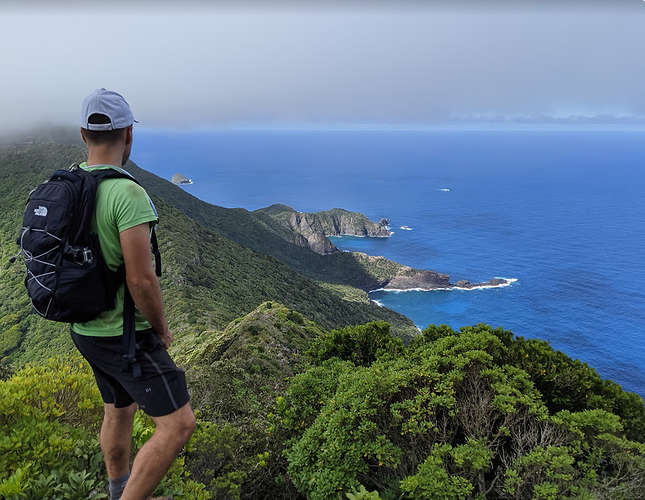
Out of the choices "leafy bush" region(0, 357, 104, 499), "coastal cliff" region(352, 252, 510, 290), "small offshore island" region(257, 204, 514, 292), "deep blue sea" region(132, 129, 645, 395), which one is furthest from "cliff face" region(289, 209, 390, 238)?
"leafy bush" region(0, 357, 104, 499)

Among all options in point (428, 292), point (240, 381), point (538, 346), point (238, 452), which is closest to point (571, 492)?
point (238, 452)

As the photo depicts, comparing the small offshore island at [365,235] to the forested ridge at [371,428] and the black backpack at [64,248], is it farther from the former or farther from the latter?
the black backpack at [64,248]

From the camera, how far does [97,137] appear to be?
2988 millimetres

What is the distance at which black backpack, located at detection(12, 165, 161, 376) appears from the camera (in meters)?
2.64

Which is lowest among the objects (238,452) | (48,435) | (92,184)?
(238,452)

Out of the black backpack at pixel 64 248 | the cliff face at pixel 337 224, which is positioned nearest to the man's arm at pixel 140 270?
the black backpack at pixel 64 248

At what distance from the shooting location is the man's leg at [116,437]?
341cm

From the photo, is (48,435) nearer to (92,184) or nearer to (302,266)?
(92,184)

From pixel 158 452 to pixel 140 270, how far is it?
129 cm

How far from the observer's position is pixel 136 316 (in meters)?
3.00

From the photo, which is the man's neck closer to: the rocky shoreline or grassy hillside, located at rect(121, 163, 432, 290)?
grassy hillside, located at rect(121, 163, 432, 290)

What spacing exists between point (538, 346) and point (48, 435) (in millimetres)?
9456

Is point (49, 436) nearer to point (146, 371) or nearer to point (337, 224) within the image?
point (146, 371)

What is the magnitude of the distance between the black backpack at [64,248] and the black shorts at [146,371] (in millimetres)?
344
